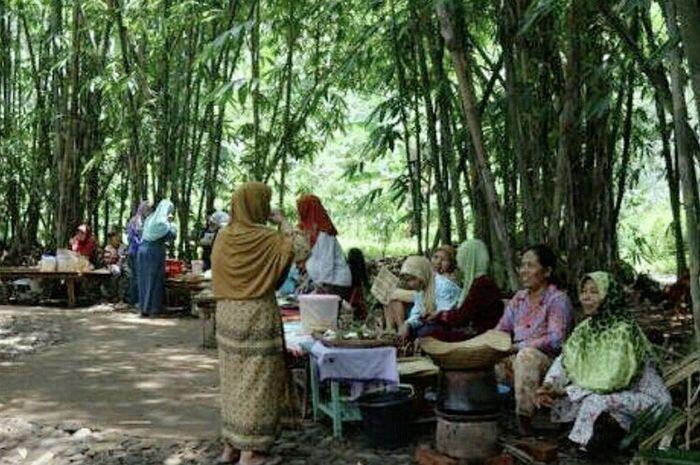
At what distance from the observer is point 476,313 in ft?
14.5

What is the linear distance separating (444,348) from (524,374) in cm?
55

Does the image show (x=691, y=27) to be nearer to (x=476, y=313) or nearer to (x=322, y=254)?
(x=476, y=313)

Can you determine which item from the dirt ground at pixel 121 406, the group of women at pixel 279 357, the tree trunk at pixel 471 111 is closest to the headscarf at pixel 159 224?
the dirt ground at pixel 121 406

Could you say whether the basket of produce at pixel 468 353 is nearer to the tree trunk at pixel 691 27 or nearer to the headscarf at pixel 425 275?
the headscarf at pixel 425 275

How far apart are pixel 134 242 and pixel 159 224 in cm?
76

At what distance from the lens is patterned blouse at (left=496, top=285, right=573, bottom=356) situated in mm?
4062

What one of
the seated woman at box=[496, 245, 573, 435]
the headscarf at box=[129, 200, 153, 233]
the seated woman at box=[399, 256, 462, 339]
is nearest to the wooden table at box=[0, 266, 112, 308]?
the headscarf at box=[129, 200, 153, 233]

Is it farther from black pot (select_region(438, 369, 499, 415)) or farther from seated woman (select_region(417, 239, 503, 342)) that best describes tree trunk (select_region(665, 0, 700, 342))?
seated woman (select_region(417, 239, 503, 342))

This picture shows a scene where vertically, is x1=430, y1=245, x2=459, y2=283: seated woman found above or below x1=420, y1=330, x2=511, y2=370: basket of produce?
above

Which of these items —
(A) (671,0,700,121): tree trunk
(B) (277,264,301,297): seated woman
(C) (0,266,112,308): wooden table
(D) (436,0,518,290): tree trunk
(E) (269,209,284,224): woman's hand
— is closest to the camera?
(A) (671,0,700,121): tree trunk

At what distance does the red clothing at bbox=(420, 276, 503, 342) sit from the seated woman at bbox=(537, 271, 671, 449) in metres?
0.62

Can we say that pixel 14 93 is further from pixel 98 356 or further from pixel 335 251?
pixel 335 251

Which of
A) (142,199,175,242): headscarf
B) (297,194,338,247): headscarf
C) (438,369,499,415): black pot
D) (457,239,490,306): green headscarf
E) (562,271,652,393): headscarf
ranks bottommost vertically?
(438,369,499,415): black pot

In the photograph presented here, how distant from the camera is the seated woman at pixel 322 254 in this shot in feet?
19.0
